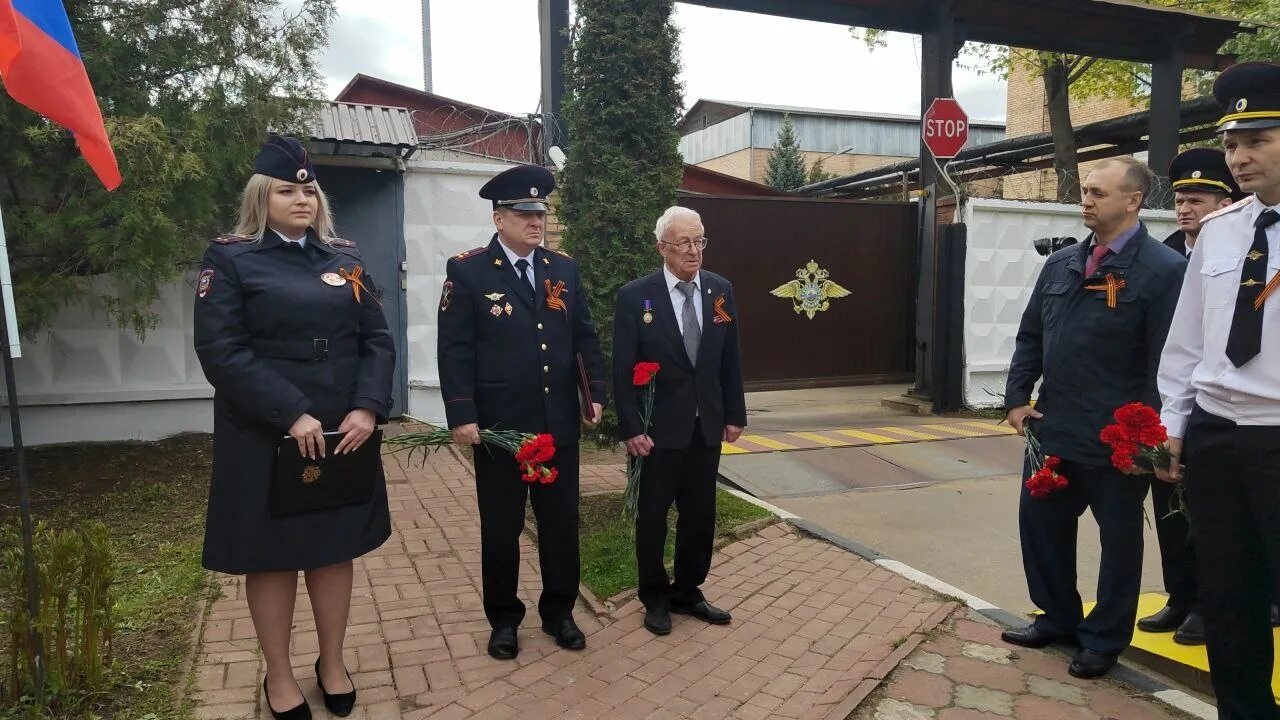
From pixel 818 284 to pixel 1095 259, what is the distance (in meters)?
6.24

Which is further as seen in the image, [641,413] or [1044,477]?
[641,413]

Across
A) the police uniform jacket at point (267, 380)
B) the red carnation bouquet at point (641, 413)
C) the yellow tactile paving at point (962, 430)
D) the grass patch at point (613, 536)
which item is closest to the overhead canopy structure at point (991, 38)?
the yellow tactile paving at point (962, 430)

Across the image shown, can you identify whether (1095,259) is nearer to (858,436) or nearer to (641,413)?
(641,413)

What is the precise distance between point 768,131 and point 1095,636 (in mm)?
35671

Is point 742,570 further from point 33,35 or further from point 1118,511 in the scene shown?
point 33,35

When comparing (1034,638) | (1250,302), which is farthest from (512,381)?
(1250,302)

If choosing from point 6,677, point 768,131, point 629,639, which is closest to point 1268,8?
point 629,639

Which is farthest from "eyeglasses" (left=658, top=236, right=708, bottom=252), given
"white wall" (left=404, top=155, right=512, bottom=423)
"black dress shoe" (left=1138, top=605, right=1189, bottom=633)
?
"white wall" (left=404, top=155, right=512, bottom=423)

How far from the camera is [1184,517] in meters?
3.67

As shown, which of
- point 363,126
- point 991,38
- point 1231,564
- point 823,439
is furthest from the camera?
point 991,38

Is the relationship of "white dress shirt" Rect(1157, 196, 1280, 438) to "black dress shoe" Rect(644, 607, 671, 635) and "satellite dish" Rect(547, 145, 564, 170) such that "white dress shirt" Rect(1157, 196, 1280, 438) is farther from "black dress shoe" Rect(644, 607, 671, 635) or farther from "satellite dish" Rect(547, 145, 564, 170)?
"satellite dish" Rect(547, 145, 564, 170)

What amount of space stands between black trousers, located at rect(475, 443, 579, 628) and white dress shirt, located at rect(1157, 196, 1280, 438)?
2.25m

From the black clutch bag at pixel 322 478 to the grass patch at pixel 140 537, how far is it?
2.85 feet

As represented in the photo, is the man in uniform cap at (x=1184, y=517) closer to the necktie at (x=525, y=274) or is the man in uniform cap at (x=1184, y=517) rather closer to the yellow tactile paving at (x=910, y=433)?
the necktie at (x=525, y=274)
